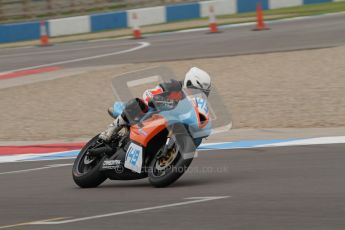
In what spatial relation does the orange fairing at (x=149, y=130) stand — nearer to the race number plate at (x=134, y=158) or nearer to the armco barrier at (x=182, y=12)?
the race number plate at (x=134, y=158)

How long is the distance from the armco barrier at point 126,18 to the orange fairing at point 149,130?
77.7ft

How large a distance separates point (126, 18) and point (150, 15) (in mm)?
954

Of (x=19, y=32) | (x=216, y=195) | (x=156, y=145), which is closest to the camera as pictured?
(x=216, y=195)

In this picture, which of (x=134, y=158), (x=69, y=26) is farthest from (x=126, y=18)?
(x=134, y=158)

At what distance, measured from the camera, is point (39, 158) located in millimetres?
12664

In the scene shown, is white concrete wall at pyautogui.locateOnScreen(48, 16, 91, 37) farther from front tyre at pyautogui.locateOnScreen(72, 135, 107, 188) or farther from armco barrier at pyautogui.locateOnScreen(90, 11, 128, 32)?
front tyre at pyautogui.locateOnScreen(72, 135, 107, 188)

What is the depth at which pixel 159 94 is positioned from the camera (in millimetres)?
8844

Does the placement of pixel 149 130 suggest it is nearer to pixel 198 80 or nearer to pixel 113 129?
pixel 113 129

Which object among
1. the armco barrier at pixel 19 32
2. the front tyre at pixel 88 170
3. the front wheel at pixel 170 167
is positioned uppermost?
the front wheel at pixel 170 167

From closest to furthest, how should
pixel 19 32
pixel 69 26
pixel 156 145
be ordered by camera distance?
pixel 156 145, pixel 19 32, pixel 69 26

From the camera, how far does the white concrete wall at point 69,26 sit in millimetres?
32656

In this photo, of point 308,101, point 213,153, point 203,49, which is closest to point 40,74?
point 203,49

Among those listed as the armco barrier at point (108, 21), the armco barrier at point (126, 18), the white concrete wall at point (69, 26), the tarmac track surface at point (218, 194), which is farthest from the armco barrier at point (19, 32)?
the tarmac track surface at point (218, 194)

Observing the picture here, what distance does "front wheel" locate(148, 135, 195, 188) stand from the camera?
8367 millimetres
